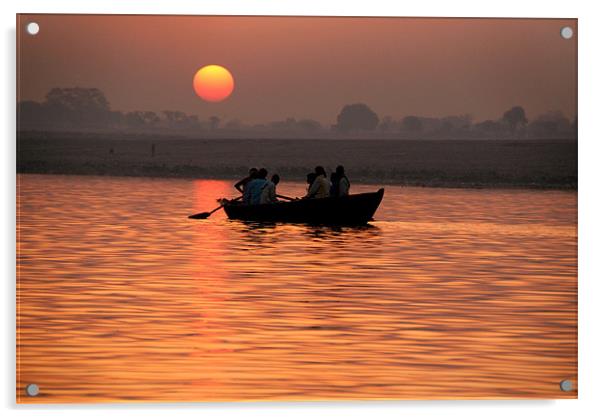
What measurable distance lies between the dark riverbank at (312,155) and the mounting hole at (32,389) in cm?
145

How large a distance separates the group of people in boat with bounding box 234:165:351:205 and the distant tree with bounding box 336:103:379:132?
1.93 meters

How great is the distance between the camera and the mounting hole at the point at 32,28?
399 inches

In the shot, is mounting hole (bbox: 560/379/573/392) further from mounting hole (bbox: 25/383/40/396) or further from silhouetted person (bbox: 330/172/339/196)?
silhouetted person (bbox: 330/172/339/196)

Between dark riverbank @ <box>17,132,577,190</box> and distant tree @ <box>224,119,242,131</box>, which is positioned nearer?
dark riverbank @ <box>17,132,577,190</box>

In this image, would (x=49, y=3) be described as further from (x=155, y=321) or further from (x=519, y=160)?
(x=519, y=160)

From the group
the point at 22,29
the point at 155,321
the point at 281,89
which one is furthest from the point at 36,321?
the point at 281,89

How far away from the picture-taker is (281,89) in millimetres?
11711

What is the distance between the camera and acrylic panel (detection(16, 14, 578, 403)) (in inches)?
376

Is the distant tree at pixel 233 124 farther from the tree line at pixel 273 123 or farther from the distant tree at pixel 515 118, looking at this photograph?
the distant tree at pixel 515 118

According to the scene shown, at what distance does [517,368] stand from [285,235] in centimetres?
643

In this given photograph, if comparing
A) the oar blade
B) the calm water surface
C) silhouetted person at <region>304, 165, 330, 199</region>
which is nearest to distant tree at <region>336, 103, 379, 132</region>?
the calm water surface
